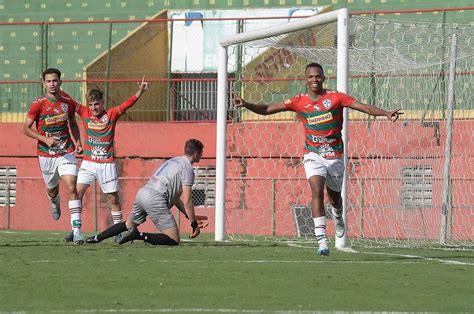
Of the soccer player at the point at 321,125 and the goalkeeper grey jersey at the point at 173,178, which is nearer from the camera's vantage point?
the soccer player at the point at 321,125

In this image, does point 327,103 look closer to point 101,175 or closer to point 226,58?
point 101,175

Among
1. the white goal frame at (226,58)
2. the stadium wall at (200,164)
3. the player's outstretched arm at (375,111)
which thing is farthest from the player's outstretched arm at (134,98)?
the stadium wall at (200,164)

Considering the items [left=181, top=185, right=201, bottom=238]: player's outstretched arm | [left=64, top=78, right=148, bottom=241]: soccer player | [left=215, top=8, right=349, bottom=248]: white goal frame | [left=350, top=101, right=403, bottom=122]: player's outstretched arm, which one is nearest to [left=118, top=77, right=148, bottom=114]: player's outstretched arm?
[left=64, top=78, right=148, bottom=241]: soccer player

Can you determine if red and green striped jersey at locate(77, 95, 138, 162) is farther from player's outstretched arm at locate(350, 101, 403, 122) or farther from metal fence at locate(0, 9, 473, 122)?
metal fence at locate(0, 9, 473, 122)

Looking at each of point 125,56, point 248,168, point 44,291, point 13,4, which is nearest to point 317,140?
point 44,291

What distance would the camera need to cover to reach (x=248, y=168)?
23.3 m

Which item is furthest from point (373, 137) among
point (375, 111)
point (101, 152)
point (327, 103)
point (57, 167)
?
point (375, 111)

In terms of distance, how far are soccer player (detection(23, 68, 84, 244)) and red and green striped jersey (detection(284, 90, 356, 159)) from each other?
3.33 m

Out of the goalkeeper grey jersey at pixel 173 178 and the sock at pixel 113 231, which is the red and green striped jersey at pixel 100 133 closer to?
the goalkeeper grey jersey at pixel 173 178

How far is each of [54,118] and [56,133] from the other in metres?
0.21

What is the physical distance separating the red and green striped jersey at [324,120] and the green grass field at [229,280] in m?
1.13

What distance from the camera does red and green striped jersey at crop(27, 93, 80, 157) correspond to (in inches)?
583

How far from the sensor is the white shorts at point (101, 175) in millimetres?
15133

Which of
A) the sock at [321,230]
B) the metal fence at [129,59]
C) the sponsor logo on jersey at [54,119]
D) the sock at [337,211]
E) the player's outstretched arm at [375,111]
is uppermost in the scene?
the metal fence at [129,59]
